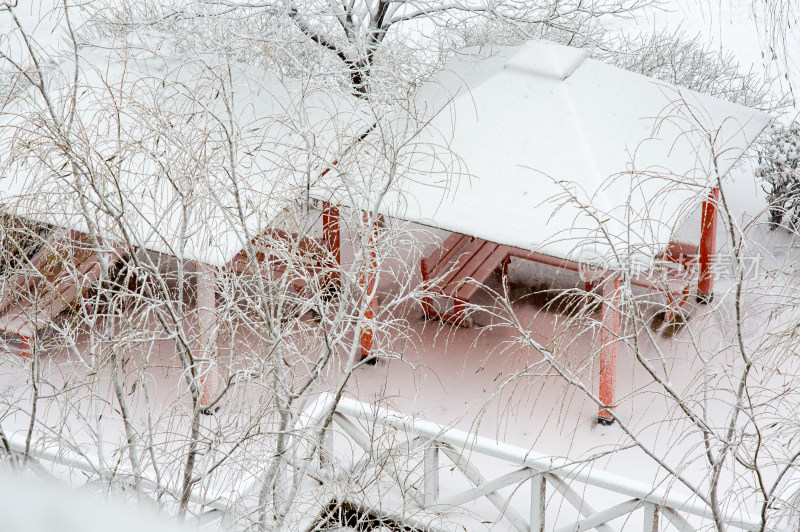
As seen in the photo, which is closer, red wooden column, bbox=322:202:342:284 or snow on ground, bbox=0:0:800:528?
red wooden column, bbox=322:202:342:284

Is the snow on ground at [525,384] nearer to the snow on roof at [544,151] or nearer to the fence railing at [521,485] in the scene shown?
the fence railing at [521,485]

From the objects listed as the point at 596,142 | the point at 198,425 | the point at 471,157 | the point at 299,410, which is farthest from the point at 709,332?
the point at 198,425

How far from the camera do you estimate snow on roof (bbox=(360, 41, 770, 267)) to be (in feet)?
24.4

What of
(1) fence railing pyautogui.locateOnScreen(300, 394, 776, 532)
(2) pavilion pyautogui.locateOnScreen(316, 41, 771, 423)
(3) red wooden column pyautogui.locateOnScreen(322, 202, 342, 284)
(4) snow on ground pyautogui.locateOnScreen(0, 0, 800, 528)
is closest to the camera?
(3) red wooden column pyautogui.locateOnScreen(322, 202, 342, 284)

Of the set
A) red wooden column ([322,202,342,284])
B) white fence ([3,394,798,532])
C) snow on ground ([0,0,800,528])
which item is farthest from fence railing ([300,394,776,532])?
red wooden column ([322,202,342,284])

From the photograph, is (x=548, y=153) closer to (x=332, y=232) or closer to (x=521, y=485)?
(x=332, y=232)

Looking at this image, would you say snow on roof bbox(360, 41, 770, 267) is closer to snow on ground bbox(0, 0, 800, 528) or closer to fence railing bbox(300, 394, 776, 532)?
snow on ground bbox(0, 0, 800, 528)

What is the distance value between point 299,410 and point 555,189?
387 centimetres

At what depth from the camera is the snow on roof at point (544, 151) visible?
24.4ft

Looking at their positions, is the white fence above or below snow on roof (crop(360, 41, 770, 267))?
below

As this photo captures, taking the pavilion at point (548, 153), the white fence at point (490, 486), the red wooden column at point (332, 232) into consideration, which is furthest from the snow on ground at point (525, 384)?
the red wooden column at point (332, 232)

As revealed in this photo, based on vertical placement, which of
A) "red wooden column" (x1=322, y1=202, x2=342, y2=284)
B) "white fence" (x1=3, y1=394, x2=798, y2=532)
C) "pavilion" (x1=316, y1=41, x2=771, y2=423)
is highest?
"pavilion" (x1=316, y1=41, x2=771, y2=423)

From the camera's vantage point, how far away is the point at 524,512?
691 centimetres

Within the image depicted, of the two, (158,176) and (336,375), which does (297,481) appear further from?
(336,375)
